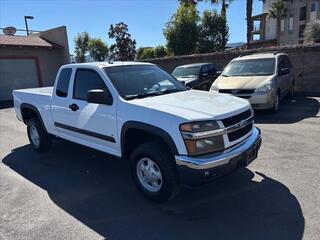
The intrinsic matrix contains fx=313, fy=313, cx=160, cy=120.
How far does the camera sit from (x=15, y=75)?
2103 cm

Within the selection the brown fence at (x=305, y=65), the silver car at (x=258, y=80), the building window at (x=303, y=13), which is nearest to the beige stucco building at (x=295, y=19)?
the building window at (x=303, y=13)

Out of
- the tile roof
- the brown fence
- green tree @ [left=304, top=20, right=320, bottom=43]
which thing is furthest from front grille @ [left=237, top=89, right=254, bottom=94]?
green tree @ [left=304, top=20, right=320, bottom=43]

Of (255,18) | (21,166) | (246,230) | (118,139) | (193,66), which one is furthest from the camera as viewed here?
(255,18)

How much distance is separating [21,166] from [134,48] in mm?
32467

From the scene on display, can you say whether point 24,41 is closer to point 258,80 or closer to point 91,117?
point 258,80

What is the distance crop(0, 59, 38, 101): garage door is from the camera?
66.6 feet

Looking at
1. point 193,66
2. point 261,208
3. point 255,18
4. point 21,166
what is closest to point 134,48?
point 193,66

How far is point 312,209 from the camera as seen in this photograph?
365cm

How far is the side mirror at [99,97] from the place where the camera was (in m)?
4.32

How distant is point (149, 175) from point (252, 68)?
6.98 m

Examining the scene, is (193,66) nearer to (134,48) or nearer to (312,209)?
(312,209)

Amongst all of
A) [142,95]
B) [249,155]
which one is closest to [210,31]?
[142,95]

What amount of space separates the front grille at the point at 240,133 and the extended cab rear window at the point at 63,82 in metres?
2.99

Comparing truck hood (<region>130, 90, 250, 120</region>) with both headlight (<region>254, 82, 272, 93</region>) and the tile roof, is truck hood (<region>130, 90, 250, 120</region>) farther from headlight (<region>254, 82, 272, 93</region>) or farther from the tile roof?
the tile roof
